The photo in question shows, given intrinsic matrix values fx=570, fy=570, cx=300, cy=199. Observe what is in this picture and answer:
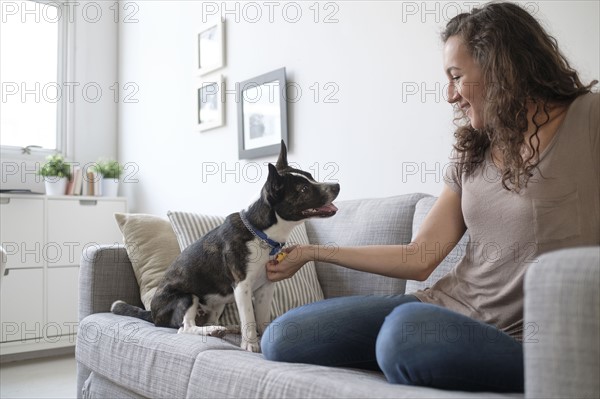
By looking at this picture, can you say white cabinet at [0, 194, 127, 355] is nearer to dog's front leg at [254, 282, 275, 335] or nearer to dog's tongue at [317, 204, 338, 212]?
dog's front leg at [254, 282, 275, 335]

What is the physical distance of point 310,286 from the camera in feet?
6.64

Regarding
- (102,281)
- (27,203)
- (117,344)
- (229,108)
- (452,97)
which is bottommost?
(117,344)

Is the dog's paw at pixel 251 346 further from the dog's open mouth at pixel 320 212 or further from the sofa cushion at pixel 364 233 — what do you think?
the sofa cushion at pixel 364 233

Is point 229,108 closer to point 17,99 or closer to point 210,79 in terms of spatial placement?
point 210,79

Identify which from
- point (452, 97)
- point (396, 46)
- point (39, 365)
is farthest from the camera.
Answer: point (39, 365)

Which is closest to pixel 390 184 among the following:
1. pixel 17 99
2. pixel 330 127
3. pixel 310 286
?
pixel 330 127

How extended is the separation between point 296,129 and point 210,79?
2.90 ft

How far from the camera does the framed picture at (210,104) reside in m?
3.33

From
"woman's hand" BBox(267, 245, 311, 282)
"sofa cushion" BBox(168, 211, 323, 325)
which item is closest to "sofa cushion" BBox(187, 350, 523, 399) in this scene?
"woman's hand" BBox(267, 245, 311, 282)

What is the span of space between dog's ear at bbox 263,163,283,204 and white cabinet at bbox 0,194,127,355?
231cm

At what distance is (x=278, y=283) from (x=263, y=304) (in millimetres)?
209

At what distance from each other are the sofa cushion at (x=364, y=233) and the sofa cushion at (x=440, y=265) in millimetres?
58

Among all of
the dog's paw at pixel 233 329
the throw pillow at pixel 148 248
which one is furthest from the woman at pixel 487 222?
the throw pillow at pixel 148 248

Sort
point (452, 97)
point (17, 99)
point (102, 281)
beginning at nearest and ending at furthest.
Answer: point (452, 97) < point (102, 281) < point (17, 99)
